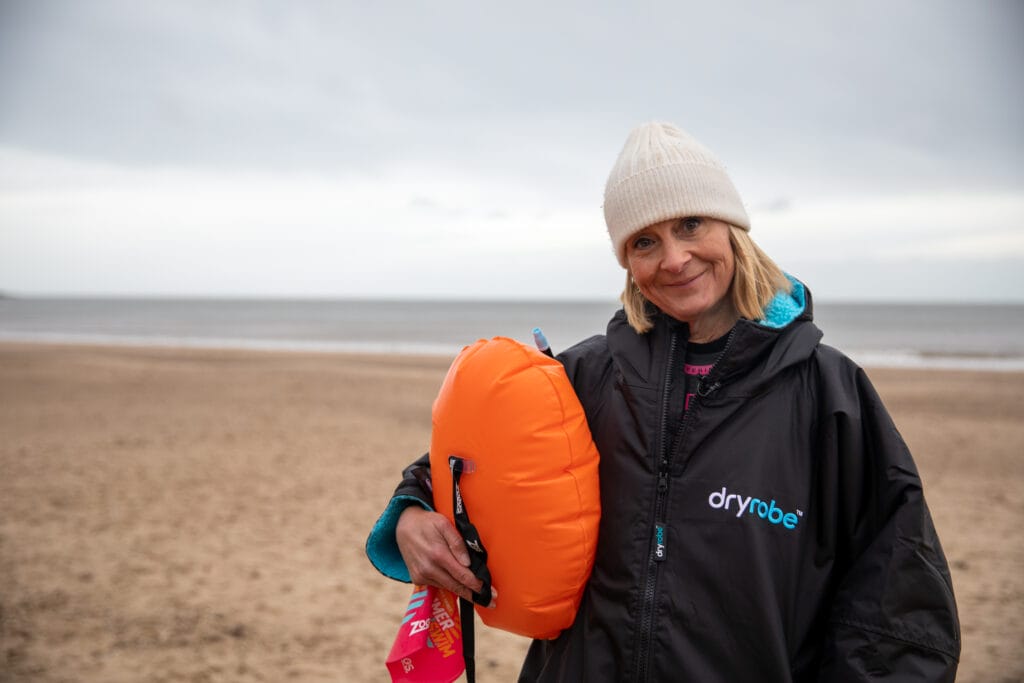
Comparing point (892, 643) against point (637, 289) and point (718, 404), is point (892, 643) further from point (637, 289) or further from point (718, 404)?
point (637, 289)

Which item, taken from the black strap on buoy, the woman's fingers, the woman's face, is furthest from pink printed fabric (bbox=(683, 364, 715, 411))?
the woman's fingers

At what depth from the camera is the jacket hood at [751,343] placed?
5.53 feet

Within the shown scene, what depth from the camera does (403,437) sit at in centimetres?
1098

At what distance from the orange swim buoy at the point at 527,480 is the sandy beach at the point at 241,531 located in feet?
9.85

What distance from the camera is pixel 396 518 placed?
6.59ft

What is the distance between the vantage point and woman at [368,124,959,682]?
1543 mm

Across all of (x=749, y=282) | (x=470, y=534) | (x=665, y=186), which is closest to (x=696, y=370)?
(x=749, y=282)

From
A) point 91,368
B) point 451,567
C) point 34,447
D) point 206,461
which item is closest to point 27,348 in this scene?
point 91,368

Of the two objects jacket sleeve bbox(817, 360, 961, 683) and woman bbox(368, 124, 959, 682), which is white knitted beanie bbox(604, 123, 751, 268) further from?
jacket sleeve bbox(817, 360, 961, 683)

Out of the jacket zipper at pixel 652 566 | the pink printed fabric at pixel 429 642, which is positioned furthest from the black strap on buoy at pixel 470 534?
the jacket zipper at pixel 652 566

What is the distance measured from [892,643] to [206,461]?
9.22 m

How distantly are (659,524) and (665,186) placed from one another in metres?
0.88

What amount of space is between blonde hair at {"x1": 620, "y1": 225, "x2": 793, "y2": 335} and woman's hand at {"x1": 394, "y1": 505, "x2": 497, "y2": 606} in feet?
2.54

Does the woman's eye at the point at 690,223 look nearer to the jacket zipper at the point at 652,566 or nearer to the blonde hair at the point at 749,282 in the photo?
the blonde hair at the point at 749,282
